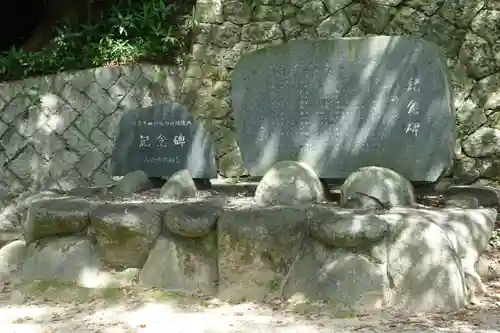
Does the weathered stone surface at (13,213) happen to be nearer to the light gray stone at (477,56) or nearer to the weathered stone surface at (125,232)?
the weathered stone surface at (125,232)

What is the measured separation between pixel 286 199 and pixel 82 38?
4547 mm

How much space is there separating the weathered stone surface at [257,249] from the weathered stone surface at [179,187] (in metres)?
0.72

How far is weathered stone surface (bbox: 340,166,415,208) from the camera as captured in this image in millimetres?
3582

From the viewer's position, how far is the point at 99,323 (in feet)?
9.93

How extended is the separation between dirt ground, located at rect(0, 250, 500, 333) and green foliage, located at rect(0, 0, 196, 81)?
3.93m

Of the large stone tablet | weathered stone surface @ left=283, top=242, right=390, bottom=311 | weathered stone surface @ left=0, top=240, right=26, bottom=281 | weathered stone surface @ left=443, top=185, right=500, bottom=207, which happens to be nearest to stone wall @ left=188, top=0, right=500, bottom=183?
weathered stone surface @ left=443, top=185, right=500, bottom=207

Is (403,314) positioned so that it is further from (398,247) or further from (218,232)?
(218,232)

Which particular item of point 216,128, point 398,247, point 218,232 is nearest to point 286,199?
point 218,232

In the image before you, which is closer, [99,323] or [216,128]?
[99,323]

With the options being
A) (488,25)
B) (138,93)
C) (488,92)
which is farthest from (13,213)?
(488,25)

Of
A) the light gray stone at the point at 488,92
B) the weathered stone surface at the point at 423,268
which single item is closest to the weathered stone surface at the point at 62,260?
the weathered stone surface at the point at 423,268

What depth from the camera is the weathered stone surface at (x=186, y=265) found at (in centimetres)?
349

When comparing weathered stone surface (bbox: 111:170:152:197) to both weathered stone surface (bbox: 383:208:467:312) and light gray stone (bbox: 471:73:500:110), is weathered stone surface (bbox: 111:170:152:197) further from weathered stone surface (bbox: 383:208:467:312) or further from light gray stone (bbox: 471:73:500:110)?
light gray stone (bbox: 471:73:500:110)

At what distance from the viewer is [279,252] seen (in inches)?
132
